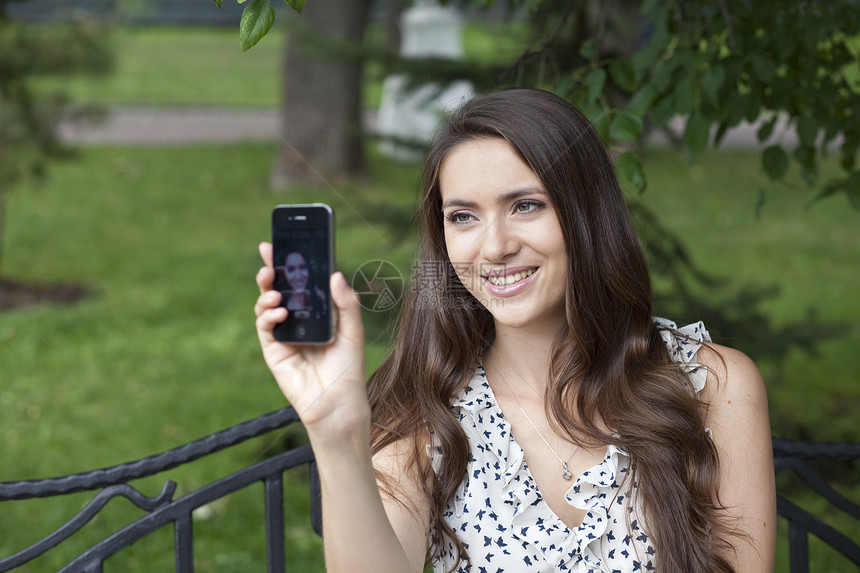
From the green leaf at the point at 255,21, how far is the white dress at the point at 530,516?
0.93 m

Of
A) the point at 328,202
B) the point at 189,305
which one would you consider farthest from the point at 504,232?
the point at 189,305

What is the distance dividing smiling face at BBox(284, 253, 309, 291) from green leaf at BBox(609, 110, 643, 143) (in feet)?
3.41

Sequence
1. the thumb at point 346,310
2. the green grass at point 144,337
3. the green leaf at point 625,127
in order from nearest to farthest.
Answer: the thumb at point 346,310, the green leaf at point 625,127, the green grass at point 144,337

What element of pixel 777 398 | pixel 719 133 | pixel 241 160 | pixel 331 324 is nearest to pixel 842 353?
pixel 777 398

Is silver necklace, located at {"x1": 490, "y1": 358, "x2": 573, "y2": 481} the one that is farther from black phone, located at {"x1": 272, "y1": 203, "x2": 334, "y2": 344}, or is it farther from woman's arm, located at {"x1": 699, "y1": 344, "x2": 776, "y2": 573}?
black phone, located at {"x1": 272, "y1": 203, "x2": 334, "y2": 344}

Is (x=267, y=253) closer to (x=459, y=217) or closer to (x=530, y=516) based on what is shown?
(x=459, y=217)

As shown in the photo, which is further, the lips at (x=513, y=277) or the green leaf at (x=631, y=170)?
the green leaf at (x=631, y=170)

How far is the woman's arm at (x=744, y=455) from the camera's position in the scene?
1812 millimetres

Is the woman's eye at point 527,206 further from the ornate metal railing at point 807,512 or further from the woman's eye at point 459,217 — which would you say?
the ornate metal railing at point 807,512

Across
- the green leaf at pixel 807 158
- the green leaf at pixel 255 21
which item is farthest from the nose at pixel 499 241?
the green leaf at pixel 807 158

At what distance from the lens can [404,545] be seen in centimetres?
184

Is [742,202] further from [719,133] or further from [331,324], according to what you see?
[331,324]

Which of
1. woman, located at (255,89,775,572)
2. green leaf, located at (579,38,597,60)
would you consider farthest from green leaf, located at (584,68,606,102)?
woman, located at (255,89,775,572)

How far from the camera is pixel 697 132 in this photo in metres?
2.37
